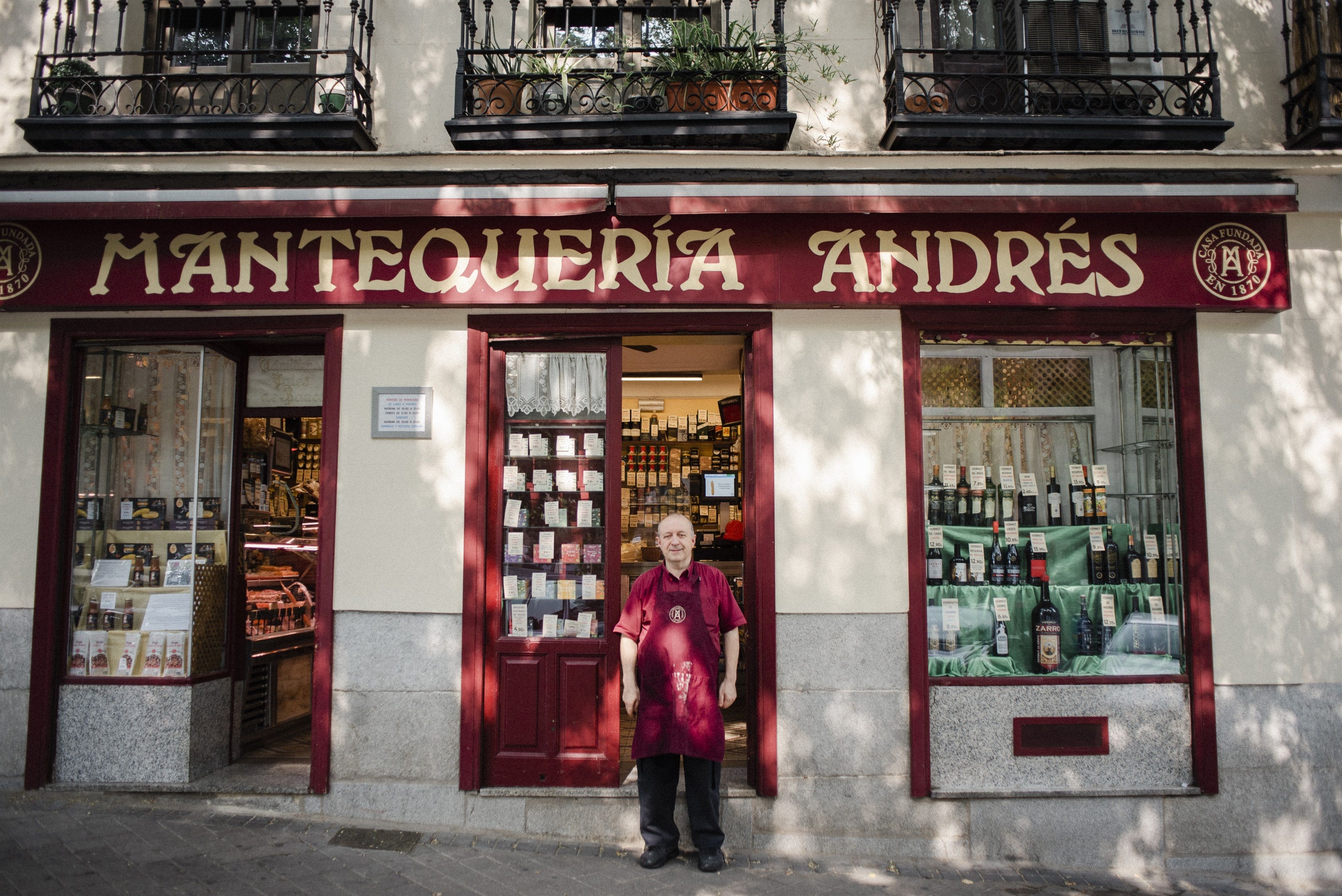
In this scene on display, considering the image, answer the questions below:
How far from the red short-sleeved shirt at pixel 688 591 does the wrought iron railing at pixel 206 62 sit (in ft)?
11.7

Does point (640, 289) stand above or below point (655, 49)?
below

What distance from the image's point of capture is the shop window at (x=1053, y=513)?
543cm

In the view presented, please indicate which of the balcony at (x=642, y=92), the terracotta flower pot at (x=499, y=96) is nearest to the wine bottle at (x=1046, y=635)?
the balcony at (x=642, y=92)

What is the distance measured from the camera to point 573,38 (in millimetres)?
6039

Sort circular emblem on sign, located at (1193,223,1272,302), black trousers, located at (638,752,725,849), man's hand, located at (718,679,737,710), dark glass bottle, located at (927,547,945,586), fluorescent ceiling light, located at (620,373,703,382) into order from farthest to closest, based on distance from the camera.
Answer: fluorescent ceiling light, located at (620,373,703,382) < dark glass bottle, located at (927,547,945,586) < circular emblem on sign, located at (1193,223,1272,302) < black trousers, located at (638,752,725,849) < man's hand, located at (718,679,737,710)

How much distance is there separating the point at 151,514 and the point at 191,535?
33cm

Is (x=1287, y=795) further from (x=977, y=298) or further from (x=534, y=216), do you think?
(x=534, y=216)

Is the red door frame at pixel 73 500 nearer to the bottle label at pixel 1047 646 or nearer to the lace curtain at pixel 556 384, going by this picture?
the lace curtain at pixel 556 384

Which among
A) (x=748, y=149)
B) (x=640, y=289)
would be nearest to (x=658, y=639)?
(x=640, y=289)

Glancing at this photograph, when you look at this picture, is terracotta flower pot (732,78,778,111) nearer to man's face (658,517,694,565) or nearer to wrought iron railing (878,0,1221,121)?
wrought iron railing (878,0,1221,121)

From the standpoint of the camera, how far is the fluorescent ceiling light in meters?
9.13

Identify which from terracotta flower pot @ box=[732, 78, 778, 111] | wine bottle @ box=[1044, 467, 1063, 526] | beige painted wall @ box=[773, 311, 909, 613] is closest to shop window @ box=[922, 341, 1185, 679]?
wine bottle @ box=[1044, 467, 1063, 526]

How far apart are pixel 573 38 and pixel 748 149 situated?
68.6 inches

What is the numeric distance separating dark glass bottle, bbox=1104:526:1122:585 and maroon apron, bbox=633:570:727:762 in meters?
2.90
